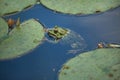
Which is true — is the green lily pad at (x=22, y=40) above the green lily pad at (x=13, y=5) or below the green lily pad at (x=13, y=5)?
below

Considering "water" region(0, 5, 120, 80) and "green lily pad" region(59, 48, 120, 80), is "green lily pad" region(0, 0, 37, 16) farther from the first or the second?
"green lily pad" region(59, 48, 120, 80)

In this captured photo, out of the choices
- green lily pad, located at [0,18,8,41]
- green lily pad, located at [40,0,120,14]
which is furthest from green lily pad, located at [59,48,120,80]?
green lily pad, located at [0,18,8,41]

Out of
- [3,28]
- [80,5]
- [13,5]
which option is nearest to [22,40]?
[3,28]

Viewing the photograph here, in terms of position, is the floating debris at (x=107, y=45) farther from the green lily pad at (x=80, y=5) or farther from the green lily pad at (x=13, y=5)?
the green lily pad at (x=13, y=5)

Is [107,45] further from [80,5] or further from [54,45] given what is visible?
[80,5]

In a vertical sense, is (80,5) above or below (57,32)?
above

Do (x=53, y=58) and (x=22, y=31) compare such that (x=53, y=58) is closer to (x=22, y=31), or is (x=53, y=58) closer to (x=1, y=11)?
(x=22, y=31)

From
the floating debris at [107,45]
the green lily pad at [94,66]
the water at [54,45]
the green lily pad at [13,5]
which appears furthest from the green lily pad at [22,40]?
the floating debris at [107,45]
